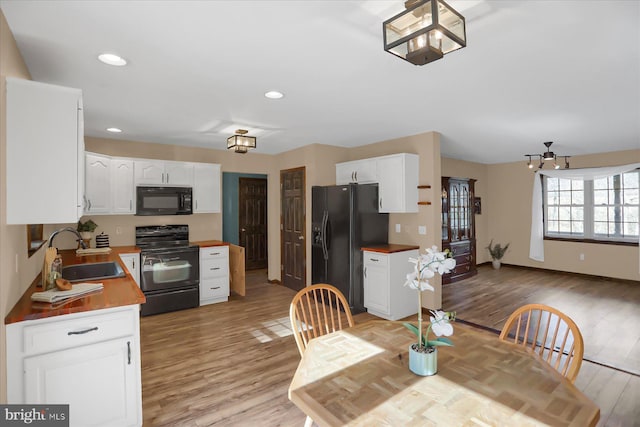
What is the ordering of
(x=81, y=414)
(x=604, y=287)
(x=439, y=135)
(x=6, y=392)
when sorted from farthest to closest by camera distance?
1. (x=604, y=287)
2. (x=439, y=135)
3. (x=81, y=414)
4. (x=6, y=392)

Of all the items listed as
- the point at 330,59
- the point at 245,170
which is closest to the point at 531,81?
the point at 330,59

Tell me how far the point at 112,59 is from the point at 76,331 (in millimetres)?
1793

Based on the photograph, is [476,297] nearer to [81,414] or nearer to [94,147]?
[81,414]

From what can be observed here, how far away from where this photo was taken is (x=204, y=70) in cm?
243

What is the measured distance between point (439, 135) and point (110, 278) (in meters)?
4.17

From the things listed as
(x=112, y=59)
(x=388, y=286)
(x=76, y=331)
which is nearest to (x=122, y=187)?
(x=112, y=59)

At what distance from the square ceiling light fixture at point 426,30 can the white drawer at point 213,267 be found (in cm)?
411

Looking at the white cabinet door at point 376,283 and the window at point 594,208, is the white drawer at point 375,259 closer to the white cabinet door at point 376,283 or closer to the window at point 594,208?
the white cabinet door at point 376,283

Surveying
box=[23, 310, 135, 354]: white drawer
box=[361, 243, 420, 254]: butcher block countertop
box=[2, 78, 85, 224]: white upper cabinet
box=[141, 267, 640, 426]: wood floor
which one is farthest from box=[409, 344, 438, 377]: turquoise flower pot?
box=[361, 243, 420, 254]: butcher block countertop

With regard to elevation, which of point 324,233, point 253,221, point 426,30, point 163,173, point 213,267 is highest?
point 426,30

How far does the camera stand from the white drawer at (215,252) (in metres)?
4.78

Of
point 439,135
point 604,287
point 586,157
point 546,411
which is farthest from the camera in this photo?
point 586,157

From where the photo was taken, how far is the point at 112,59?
2.25m

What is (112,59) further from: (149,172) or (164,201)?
(164,201)
